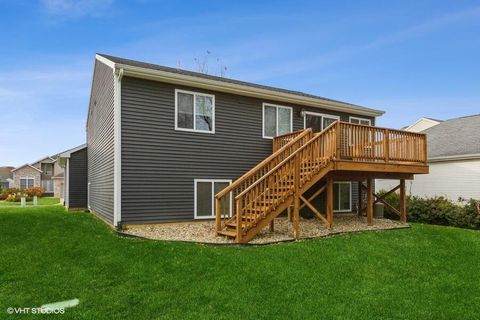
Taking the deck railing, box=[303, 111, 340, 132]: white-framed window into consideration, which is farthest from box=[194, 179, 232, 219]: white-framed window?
box=[303, 111, 340, 132]: white-framed window

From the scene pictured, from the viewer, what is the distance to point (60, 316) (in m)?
5.10

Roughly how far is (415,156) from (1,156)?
70230mm

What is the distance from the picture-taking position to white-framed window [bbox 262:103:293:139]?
1344 centimetres

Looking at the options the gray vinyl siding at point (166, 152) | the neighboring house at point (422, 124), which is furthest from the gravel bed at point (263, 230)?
the neighboring house at point (422, 124)

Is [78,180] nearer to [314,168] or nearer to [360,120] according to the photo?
[314,168]

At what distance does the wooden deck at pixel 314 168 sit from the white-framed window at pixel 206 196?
0.55m

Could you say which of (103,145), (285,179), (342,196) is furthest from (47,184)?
(285,179)

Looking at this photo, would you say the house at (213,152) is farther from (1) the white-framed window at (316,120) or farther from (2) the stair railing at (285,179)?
(1) the white-framed window at (316,120)

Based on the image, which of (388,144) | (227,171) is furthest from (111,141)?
(388,144)

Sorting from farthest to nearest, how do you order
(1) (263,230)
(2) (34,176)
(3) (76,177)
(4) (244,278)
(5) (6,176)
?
1. (5) (6,176)
2. (2) (34,176)
3. (3) (76,177)
4. (1) (263,230)
5. (4) (244,278)

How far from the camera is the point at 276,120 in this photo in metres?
13.7

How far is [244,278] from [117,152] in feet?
19.3

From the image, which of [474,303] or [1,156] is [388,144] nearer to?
[474,303]

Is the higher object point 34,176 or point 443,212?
point 34,176
